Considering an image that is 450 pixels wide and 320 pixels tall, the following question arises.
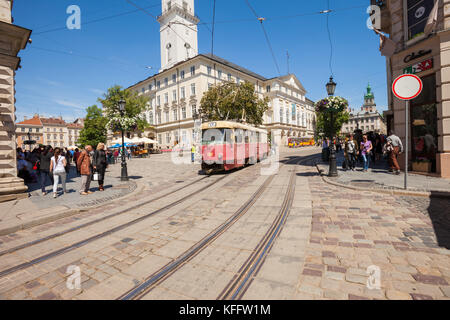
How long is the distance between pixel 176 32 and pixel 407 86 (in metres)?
50.9

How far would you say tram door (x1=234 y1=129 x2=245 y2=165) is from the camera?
1288 centimetres

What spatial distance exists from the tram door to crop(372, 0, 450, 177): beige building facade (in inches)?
305

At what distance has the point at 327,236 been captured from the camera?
384cm

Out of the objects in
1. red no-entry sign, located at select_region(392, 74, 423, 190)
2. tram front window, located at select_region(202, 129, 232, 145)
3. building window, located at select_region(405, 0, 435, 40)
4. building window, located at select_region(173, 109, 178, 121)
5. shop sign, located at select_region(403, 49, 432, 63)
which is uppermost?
building window, located at select_region(173, 109, 178, 121)

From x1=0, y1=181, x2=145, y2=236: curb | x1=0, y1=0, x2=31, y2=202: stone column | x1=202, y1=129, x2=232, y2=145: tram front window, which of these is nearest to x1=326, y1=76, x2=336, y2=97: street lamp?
x1=202, y1=129, x2=232, y2=145: tram front window

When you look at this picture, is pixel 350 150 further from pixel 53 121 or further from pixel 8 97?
pixel 53 121

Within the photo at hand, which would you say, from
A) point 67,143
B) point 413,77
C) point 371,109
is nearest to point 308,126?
point 371,109

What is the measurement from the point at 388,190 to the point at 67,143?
110 metres

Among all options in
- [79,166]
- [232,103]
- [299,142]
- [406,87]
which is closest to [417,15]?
[406,87]

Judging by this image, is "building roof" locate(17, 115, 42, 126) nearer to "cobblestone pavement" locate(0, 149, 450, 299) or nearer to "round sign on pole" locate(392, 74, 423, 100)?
"cobblestone pavement" locate(0, 149, 450, 299)

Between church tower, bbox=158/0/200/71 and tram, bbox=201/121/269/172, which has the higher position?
church tower, bbox=158/0/200/71

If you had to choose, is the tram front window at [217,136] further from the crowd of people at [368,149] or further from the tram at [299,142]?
the tram at [299,142]

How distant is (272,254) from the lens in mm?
3326
